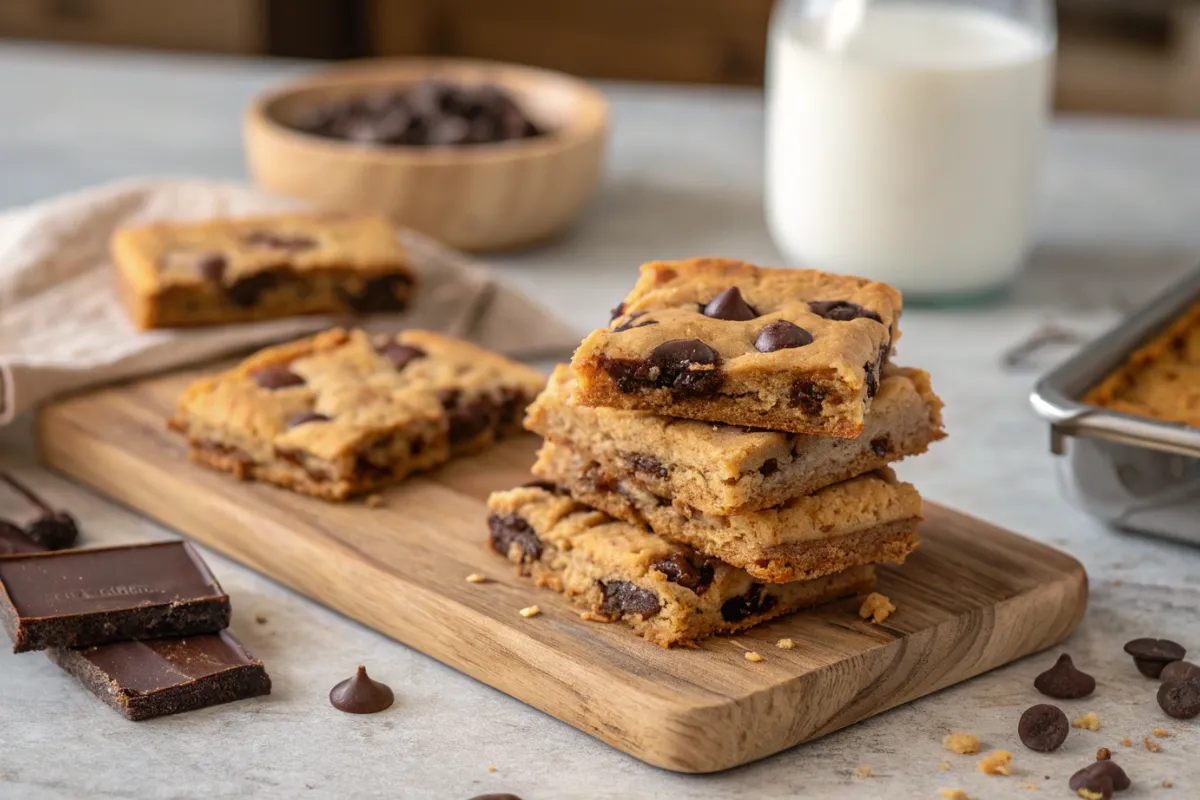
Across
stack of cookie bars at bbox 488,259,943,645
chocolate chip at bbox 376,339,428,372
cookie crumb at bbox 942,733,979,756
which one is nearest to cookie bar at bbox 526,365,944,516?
stack of cookie bars at bbox 488,259,943,645

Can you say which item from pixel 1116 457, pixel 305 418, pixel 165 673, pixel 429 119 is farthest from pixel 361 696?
pixel 429 119

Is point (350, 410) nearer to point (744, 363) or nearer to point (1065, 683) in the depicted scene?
point (744, 363)

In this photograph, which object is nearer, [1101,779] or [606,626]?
[1101,779]

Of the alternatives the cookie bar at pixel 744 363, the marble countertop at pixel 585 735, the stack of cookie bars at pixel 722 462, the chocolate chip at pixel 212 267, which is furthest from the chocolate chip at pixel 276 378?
the cookie bar at pixel 744 363

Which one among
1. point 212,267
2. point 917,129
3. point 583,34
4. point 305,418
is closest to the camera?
point 305,418

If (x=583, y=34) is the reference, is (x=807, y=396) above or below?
above

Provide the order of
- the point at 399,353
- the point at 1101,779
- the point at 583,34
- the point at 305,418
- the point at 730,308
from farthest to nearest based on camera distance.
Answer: the point at 583,34, the point at 399,353, the point at 305,418, the point at 730,308, the point at 1101,779

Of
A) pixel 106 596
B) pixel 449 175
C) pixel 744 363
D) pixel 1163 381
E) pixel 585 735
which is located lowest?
pixel 585 735
